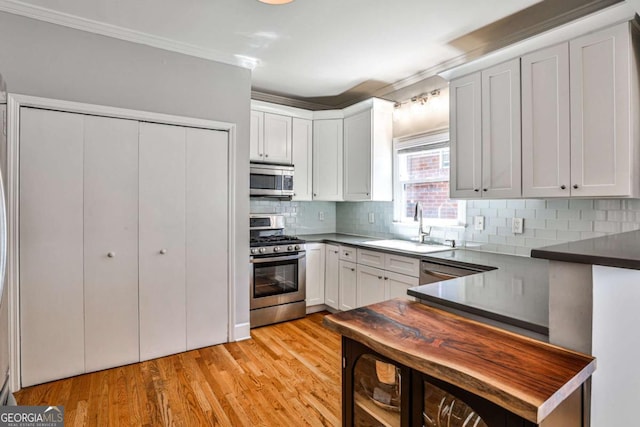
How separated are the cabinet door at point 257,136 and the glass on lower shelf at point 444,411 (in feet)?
10.5

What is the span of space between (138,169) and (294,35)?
5.58 feet

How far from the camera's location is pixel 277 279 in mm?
3633

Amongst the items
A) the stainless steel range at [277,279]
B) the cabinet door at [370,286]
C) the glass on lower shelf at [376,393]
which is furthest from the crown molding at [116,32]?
the glass on lower shelf at [376,393]

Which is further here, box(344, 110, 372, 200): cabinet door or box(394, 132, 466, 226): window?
box(344, 110, 372, 200): cabinet door

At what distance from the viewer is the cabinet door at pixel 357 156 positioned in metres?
3.81

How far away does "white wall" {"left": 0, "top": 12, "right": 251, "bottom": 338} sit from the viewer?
2.35 metres

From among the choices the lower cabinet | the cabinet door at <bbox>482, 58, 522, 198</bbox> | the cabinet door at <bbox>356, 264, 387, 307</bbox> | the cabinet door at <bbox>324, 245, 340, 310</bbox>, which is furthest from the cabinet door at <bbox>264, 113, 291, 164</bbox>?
the lower cabinet

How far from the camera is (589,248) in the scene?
112cm

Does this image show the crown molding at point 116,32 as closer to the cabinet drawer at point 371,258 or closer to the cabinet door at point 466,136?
the cabinet door at point 466,136

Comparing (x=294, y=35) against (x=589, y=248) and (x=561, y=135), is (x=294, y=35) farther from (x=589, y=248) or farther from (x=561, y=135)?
(x=589, y=248)

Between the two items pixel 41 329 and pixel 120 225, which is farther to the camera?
pixel 120 225

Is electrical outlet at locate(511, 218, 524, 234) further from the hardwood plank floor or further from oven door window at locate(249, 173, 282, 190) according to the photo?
oven door window at locate(249, 173, 282, 190)

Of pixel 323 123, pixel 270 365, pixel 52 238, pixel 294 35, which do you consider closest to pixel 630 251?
pixel 270 365

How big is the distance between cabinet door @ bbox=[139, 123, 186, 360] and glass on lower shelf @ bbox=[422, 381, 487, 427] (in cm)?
244
